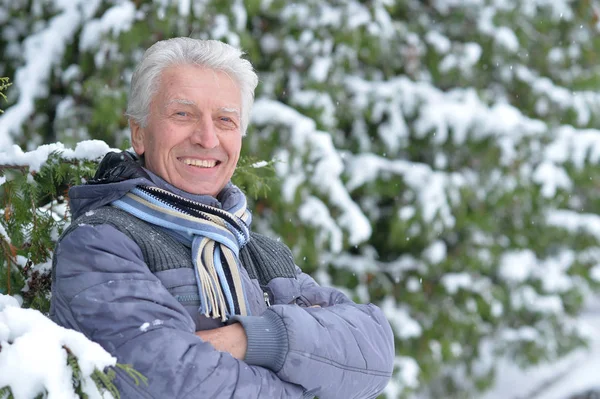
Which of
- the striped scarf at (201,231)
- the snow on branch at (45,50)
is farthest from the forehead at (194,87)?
the snow on branch at (45,50)

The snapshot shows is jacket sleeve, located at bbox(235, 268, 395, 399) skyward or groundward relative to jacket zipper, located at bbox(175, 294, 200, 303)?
groundward

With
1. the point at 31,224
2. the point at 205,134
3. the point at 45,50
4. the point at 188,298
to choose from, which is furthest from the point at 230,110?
the point at 45,50

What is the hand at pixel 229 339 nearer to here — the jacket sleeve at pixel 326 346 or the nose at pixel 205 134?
the jacket sleeve at pixel 326 346

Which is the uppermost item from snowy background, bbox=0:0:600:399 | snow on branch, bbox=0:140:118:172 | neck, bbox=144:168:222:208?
neck, bbox=144:168:222:208

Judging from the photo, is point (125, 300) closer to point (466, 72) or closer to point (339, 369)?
point (339, 369)

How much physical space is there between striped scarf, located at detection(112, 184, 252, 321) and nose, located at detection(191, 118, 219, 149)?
173 millimetres

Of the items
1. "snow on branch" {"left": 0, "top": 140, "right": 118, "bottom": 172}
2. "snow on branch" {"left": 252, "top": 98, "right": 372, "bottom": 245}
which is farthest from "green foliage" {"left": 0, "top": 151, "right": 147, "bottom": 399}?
"snow on branch" {"left": 252, "top": 98, "right": 372, "bottom": 245}

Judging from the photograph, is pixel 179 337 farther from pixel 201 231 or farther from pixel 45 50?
pixel 45 50

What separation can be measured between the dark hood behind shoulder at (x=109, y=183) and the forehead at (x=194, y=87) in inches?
7.6

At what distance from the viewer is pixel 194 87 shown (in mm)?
1945

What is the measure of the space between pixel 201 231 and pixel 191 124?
307mm

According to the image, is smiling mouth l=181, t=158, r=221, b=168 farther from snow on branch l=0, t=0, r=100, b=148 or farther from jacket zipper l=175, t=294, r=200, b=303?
snow on branch l=0, t=0, r=100, b=148

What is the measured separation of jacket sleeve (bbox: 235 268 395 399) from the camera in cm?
172

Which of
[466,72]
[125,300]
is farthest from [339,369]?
[466,72]
